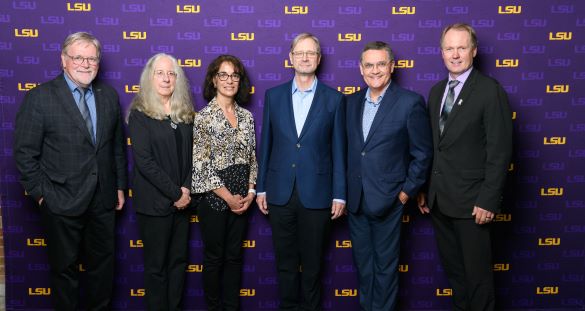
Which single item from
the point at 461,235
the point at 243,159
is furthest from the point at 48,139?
the point at 461,235

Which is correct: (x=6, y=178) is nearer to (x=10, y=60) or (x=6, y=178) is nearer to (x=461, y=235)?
(x=10, y=60)

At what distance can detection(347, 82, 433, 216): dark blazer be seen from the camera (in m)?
2.87

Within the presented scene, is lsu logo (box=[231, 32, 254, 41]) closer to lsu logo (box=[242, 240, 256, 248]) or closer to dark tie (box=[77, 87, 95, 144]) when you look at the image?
dark tie (box=[77, 87, 95, 144])

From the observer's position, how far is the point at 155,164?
2908 millimetres

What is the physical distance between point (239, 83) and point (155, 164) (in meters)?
0.72

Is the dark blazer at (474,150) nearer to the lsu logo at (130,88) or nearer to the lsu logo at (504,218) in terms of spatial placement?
the lsu logo at (504,218)

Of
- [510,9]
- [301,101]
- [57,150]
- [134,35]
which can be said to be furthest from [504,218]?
[57,150]

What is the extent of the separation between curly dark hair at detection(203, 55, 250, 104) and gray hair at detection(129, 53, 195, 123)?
0.15m

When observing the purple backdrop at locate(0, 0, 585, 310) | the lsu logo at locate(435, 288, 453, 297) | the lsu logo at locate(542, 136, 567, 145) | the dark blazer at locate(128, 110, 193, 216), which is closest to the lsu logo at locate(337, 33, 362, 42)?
the purple backdrop at locate(0, 0, 585, 310)

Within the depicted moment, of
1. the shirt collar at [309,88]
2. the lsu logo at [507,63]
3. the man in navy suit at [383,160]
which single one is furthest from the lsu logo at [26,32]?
the lsu logo at [507,63]

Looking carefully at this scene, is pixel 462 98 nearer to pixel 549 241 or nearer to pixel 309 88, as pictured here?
pixel 309 88

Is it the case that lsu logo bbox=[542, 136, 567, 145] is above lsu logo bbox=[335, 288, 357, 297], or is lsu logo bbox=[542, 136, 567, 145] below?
above

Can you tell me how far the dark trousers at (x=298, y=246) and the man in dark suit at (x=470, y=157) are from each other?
0.70m

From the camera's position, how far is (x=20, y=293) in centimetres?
352
